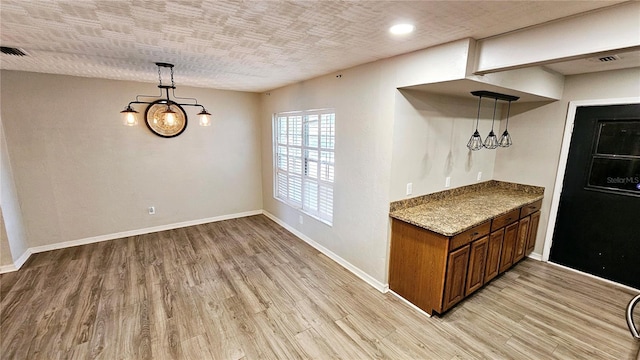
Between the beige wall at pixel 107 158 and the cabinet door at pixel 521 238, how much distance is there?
440 centimetres

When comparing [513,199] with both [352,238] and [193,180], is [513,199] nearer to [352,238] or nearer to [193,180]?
[352,238]

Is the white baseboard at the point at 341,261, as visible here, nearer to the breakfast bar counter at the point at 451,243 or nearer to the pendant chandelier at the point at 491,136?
the breakfast bar counter at the point at 451,243

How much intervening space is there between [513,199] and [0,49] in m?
5.49

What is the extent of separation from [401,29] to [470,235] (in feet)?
6.17

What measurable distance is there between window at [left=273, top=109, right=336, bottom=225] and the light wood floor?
2.86ft

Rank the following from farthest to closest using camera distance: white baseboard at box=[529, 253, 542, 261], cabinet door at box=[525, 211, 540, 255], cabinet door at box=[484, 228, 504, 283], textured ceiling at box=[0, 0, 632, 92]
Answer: white baseboard at box=[529, 253, 542, 261]
cabinet door at box=[525, 211, 540, 255]
cabinet door at box=[484, 228, 504, 283]
textured ceiling at box=[0, 0, 632, 92]

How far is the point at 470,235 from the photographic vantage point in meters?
2.45

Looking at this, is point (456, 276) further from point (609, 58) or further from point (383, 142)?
point (609, 58)

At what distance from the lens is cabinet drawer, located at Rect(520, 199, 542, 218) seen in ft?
10.3

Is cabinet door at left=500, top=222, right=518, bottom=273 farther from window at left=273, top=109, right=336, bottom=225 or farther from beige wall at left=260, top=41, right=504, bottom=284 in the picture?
window at left=273, top=109, right=336, bottom=225

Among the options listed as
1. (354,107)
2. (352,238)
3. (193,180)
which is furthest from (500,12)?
(193,180)

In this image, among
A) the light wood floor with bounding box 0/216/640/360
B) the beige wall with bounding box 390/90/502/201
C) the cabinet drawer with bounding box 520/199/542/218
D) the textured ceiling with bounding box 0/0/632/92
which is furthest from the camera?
the cabinet drawer with bounding box 520/199/542/218

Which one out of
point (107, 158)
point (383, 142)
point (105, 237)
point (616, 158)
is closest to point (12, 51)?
point (107, 158)

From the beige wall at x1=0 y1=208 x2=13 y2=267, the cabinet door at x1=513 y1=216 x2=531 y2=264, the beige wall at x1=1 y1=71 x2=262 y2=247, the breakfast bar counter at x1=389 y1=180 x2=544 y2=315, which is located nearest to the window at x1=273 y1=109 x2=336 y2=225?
the beige wall at x1=1 y1=71 x2=262 y2=247
